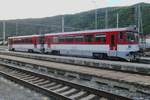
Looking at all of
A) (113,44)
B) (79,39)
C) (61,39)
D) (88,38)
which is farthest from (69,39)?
(113,44)

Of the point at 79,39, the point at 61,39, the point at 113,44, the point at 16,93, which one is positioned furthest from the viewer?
the point at 61,39

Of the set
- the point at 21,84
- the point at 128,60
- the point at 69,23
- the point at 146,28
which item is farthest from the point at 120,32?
the point at 69,23

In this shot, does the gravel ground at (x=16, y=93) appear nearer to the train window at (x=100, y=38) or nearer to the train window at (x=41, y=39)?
the train window at (x=100, y=38)

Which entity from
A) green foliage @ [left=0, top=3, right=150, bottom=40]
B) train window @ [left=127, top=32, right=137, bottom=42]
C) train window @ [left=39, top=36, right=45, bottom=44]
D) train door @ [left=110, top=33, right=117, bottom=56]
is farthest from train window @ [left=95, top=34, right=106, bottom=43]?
green foliage @ [left=0, top=3, right=150, bottom=40]

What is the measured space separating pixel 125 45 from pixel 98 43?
3035mm

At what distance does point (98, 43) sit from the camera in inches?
1043

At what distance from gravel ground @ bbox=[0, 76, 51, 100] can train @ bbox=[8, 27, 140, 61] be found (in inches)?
508

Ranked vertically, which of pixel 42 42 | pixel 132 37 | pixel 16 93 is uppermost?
pixel 132 37

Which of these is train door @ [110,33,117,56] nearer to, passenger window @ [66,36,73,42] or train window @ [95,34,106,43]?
train window @ [95,34,106,43]

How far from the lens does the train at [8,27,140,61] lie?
24.5m

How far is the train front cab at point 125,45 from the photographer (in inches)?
959

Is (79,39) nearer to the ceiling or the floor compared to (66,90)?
nearer to the ceiling

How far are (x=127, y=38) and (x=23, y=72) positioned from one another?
1035cm

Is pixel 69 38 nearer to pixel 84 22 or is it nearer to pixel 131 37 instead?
pixel 131 37
